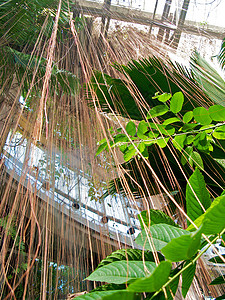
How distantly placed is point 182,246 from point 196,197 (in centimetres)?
11

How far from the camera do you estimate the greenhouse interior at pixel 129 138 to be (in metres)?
0.20

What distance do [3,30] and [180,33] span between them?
3.04 feet

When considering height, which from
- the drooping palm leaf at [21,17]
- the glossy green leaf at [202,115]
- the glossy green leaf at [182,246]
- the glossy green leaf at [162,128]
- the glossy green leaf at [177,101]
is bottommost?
the glossy green leaf at [182,246]

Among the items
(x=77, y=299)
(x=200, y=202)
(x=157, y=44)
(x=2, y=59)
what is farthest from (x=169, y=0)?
(x=77, y=299)

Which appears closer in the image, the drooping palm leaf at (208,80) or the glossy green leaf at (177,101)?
the glossy green leaf at (177,101)

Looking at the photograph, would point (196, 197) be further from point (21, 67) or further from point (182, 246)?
point (21, 67)

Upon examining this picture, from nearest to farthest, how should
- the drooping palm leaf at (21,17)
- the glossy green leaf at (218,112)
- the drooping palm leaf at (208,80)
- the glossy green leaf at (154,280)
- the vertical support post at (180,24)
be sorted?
the glossy green leaf at (154,280)
the glossy green leaf at (218,112)
the drooping palm leaf at (208,80)
the drooping palm leaf at (21,17)
the vertical support post at (180,24)

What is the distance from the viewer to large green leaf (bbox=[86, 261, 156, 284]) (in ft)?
0.58

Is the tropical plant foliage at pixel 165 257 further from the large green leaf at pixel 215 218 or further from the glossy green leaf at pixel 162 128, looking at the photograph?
the glossy green leaf at pixel 162 128

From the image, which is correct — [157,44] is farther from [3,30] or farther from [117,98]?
[3,30]

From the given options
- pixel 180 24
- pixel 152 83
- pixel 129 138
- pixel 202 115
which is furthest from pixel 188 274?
pixel 180 24

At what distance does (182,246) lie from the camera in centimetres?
15

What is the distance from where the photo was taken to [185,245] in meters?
0.15

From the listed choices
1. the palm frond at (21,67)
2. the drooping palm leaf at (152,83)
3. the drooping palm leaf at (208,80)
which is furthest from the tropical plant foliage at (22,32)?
the drooping palm leaf at (208,80)
